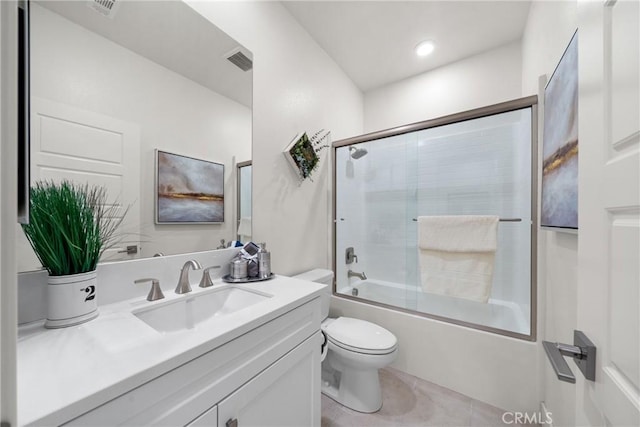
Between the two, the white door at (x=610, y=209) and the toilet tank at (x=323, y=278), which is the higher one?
the white door at (x=610, y=209)

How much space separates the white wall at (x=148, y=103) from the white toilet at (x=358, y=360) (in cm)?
92

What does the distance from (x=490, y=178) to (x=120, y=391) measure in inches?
83.0

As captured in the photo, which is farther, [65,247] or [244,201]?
[244,201]

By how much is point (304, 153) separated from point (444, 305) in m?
1.56

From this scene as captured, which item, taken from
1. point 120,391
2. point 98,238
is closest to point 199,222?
point 98,238

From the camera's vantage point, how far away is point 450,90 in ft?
7.27

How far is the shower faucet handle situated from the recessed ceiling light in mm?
1841

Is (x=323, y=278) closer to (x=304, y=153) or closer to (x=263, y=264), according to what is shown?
(x=263, y=264)

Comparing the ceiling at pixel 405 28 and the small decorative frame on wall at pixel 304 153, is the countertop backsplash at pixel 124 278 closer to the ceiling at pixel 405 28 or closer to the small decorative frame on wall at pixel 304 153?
the small decorative frame on wall at pixel 304 153

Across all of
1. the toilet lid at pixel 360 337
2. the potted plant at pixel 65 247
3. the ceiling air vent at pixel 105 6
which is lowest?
the toilet lid at pixel 360 337

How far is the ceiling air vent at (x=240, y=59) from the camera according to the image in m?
1.32

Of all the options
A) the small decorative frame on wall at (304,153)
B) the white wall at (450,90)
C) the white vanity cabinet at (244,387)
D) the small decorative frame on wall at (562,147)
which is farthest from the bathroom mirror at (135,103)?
the white wall at (450,90)

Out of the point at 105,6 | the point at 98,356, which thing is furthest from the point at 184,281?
the point at 105,6

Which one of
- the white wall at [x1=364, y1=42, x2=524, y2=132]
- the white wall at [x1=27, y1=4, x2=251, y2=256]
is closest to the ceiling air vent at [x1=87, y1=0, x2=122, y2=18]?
the white wall at [x1=27, y1=4, x2=251, y2=256]
